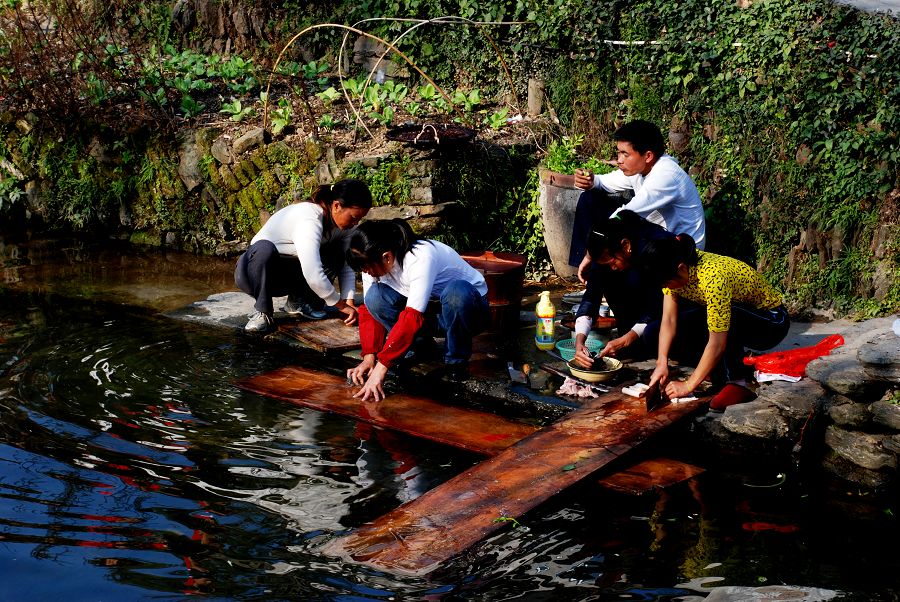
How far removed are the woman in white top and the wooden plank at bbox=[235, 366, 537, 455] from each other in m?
0.81

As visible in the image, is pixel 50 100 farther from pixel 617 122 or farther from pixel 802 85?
pixel 802 85

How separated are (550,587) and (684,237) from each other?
7.44 feet

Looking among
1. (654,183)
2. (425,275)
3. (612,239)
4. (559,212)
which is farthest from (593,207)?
(425,275)

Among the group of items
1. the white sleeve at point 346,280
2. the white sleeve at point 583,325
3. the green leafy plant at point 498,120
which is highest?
the green leafy plant at point 498,120

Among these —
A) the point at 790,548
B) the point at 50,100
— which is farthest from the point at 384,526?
the point at 50,100

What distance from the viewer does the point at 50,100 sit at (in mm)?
11289

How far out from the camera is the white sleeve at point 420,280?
6004mm

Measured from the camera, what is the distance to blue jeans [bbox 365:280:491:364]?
20.5 feet

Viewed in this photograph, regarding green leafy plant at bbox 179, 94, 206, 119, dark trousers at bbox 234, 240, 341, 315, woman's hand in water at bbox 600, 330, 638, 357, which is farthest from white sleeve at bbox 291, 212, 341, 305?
green leafy plant at bbox 179, 94, 206, 119

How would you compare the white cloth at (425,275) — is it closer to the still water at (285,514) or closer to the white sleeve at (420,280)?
the white sleeve at (420,280)

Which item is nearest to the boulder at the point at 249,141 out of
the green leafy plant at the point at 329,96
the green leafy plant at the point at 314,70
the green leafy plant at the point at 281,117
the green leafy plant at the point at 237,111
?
the green leafy plant at the point at 281,117

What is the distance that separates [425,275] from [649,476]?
182 cm

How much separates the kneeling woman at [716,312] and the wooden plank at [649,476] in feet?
1.73

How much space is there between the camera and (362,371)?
250 inches
